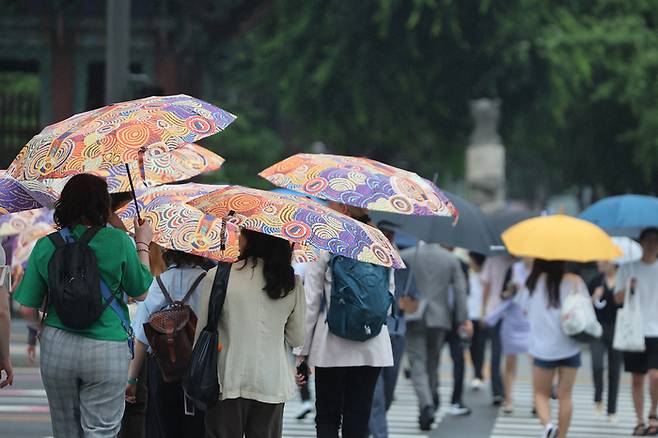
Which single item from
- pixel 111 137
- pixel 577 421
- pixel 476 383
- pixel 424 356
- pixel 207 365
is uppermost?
pixel 111 137

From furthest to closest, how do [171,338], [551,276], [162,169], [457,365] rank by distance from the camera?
[457,365], [551,276], [162,169], [171,338]

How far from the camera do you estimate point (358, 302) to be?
27.3 feet

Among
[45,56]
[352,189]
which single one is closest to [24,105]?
[45,56]

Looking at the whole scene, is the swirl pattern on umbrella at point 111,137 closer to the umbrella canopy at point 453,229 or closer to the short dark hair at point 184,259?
the short dark hair at point 184,259

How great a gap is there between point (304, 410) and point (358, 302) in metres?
5.33

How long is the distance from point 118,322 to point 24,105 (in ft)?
71.3

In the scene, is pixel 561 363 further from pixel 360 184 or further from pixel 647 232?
pixel 360 184

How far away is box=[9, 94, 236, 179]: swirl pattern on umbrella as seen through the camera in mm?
6848

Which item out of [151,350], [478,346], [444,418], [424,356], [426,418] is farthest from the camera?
[478,346]

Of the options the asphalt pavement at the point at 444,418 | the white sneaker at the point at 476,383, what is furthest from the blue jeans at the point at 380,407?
the white sneaker at the point at 476,383

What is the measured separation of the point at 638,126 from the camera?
3381 centimetres

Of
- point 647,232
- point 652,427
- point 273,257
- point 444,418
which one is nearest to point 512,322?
point 444,418

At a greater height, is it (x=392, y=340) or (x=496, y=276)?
(x=496, y=276)

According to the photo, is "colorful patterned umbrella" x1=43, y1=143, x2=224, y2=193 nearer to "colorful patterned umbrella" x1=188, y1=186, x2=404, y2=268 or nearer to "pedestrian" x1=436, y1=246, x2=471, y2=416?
"colorful patterned umbrella" x1=188, y1=186, x2=404, y2=268
